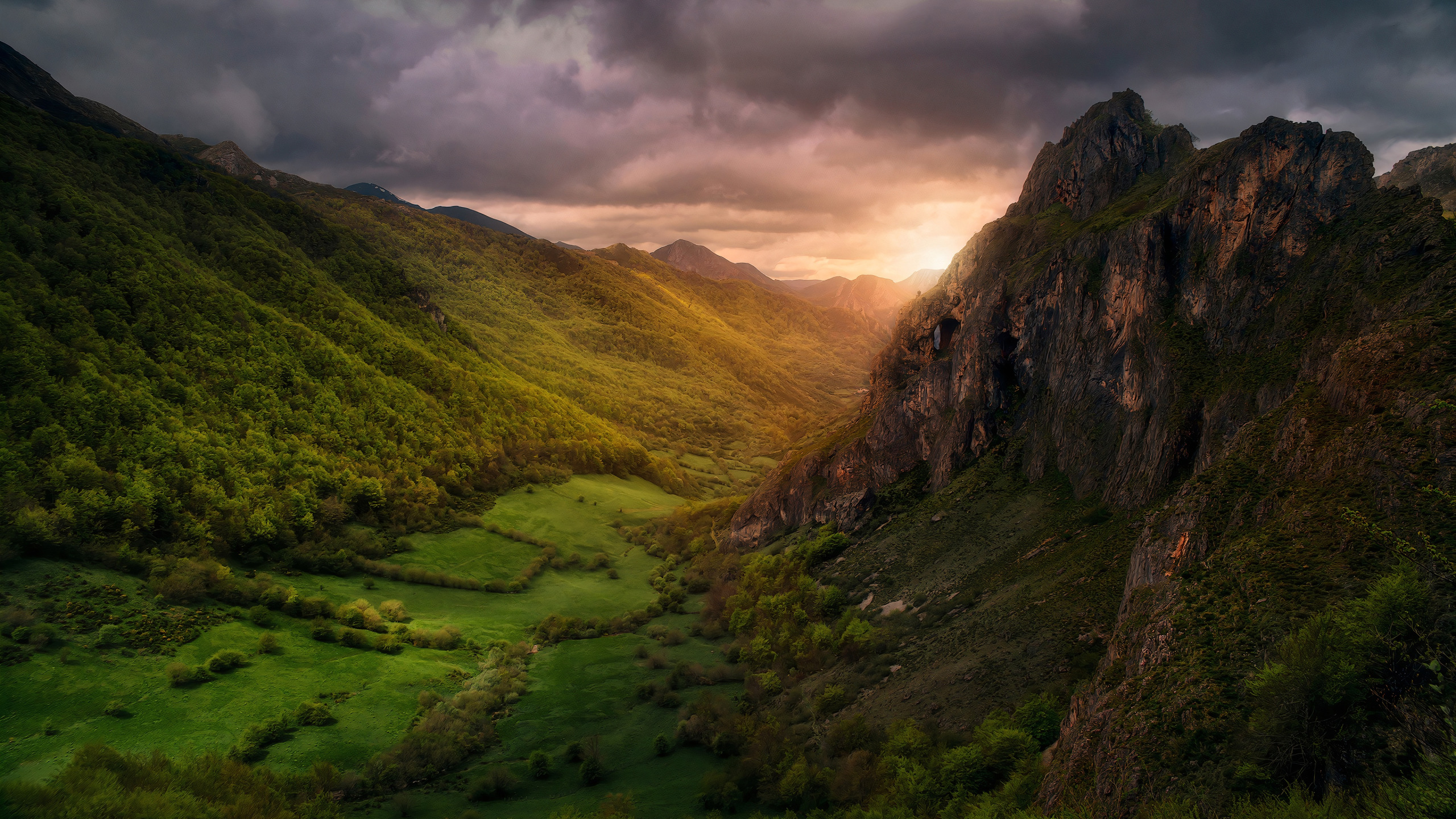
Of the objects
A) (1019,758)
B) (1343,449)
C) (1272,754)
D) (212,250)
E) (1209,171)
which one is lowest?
(1019,758)

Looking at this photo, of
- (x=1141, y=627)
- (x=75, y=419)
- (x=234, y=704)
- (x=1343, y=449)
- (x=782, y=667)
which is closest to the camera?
(x=1343, y=449)

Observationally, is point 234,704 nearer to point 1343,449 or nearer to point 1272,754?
point 1272,754

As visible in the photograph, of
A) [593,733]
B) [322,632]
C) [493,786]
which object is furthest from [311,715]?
[593,733]

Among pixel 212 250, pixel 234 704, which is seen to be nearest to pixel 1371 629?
pixel 234 704

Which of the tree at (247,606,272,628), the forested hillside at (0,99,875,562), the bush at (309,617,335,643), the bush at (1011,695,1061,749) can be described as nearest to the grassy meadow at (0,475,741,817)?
the tree at (247,606,272,628)

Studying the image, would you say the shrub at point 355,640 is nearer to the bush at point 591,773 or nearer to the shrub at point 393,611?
the shrub at point 393,611

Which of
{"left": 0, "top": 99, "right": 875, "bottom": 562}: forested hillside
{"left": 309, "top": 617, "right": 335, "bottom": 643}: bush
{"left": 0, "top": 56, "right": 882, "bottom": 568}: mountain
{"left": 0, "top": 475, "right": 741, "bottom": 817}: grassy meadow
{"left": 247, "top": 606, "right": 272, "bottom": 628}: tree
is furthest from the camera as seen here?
{"left": 0, "top": 99, "right": 875, "bottom": 562}: forested hillside

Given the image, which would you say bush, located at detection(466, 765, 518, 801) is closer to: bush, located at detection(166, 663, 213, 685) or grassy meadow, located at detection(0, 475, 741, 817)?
grassy meadow, located at detection(0, 475, 741, 817)
